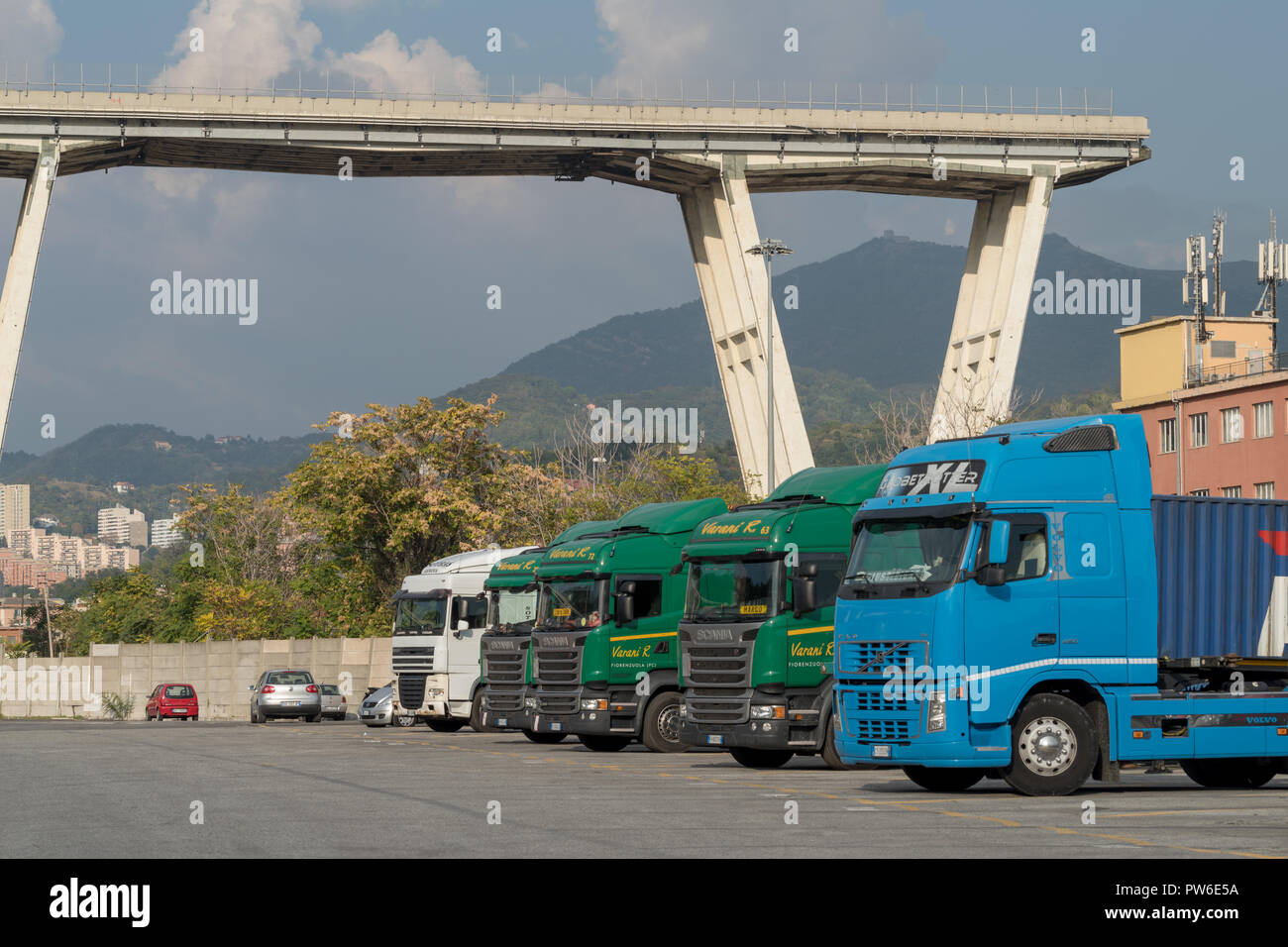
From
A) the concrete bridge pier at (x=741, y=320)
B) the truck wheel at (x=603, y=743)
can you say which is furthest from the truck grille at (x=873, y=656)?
the concrete bridge pier at (x=741, y=320)

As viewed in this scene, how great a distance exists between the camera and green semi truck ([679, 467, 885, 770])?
22609mm

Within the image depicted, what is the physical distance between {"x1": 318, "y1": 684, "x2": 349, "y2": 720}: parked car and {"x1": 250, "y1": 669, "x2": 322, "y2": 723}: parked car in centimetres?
250

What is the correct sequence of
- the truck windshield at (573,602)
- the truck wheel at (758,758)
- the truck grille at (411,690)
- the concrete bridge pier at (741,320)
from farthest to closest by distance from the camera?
the concrete bridge pier at (741,320) → the truck grille at (411,690) → the truck windshield at (573,602) → the truck wheel at (758,758)

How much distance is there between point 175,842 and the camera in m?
12.8

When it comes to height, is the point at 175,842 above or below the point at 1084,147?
below

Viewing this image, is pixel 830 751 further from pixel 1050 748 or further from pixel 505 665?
pixel 505 665

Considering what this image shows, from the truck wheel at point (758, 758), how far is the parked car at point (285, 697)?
28254 millimetres

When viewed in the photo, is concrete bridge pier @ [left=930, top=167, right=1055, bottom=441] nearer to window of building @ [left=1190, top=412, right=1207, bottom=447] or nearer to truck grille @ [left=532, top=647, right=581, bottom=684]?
window of building @ [left=1190, top=412, right=1207, bottom=447]

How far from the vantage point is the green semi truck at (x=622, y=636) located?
27594mm

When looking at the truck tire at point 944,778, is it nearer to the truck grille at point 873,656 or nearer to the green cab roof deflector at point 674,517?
the truck grille at point 873,656

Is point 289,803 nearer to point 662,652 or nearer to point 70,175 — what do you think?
point 662,652

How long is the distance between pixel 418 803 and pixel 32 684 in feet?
196

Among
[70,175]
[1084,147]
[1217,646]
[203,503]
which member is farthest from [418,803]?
[203,503]

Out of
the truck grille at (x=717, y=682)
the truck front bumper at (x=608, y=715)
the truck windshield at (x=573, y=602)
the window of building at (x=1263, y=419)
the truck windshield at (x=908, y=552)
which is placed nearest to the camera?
the truck windshield at (x=908, y=552)
